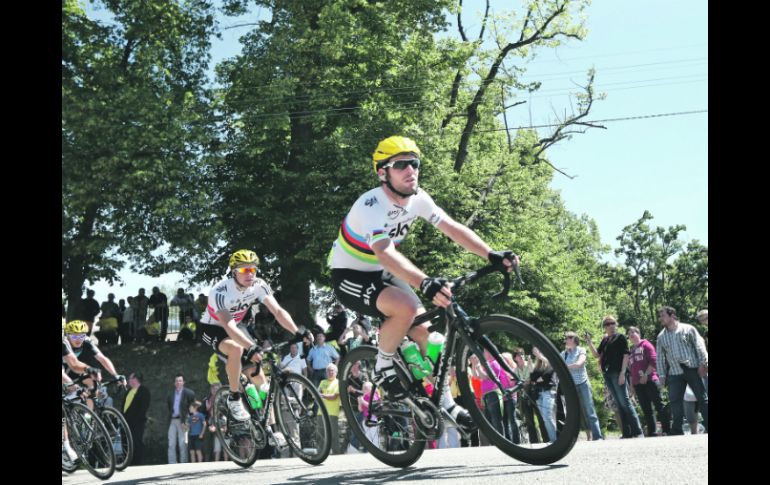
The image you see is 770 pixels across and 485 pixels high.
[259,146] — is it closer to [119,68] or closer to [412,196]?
[119,68]

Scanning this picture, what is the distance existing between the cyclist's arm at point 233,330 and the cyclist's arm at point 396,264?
3490 mm

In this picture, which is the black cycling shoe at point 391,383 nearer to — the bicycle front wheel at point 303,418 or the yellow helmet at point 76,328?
the bicycle front wheel at point 303,418

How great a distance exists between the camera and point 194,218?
88.1 feet

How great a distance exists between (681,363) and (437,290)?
7561 mm

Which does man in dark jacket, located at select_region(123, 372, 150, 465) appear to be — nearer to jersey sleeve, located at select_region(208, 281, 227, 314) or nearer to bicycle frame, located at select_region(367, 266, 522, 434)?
jersey sleeve, located at select_region(208, 281, 227, 314)

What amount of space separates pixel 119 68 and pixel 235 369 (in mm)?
20984

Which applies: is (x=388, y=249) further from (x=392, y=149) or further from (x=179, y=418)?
(x=179, y=418)

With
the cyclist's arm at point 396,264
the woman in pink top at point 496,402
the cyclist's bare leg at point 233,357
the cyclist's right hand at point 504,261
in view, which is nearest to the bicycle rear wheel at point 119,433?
the cyclist's bare leg at point 233,357

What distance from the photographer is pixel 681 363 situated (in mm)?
11422

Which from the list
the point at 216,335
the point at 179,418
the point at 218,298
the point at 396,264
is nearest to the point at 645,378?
the point at 216,335

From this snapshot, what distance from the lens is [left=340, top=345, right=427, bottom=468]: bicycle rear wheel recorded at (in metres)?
6.09

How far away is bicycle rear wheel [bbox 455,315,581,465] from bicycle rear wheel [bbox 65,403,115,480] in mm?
5581
